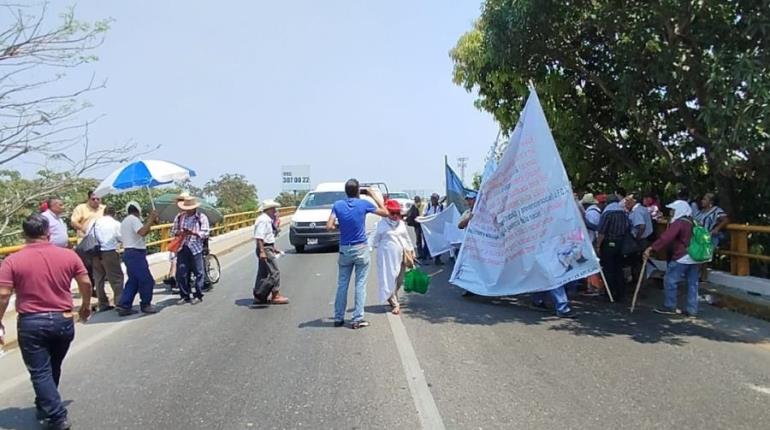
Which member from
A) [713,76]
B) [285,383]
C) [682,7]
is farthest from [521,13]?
[285,383]

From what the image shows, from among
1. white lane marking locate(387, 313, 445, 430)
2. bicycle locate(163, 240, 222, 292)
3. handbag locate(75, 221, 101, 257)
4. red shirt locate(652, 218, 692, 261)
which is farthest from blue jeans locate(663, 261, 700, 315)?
handbag locate(75, 221, 101, 257)

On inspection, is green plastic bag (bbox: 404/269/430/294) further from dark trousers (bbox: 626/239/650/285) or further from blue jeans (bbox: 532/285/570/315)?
dark trousers (bbox: 626/239/650/285)

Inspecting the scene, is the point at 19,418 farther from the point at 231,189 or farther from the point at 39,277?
the point at 231,189

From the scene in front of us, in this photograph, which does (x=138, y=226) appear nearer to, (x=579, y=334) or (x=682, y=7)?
(x=579, y=334)

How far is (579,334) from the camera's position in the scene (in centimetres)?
699

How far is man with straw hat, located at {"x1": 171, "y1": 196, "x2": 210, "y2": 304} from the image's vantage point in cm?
926

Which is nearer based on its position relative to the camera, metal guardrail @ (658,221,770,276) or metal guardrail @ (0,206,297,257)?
metal guardrail @ (658,221,770,276)

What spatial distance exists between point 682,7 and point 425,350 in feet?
20.2

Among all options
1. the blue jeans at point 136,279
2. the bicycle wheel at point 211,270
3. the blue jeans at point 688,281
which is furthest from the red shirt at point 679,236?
the bicycle wheel at point 211,270

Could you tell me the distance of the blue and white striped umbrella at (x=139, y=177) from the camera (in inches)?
356

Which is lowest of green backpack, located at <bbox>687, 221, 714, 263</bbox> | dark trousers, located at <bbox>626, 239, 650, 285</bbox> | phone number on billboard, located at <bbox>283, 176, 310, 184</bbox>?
dark trousers, located at <bbox>626, 239, 650, 285</bbox>

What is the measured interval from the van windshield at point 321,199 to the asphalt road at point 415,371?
9.79m

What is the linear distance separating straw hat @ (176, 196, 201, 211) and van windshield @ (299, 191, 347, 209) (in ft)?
28.4

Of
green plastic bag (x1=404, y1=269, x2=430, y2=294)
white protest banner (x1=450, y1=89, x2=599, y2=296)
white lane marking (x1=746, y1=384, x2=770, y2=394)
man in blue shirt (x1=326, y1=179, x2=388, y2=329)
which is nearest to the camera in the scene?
white lane marking (x1=746, y1=384, x2=770, y2=394)
